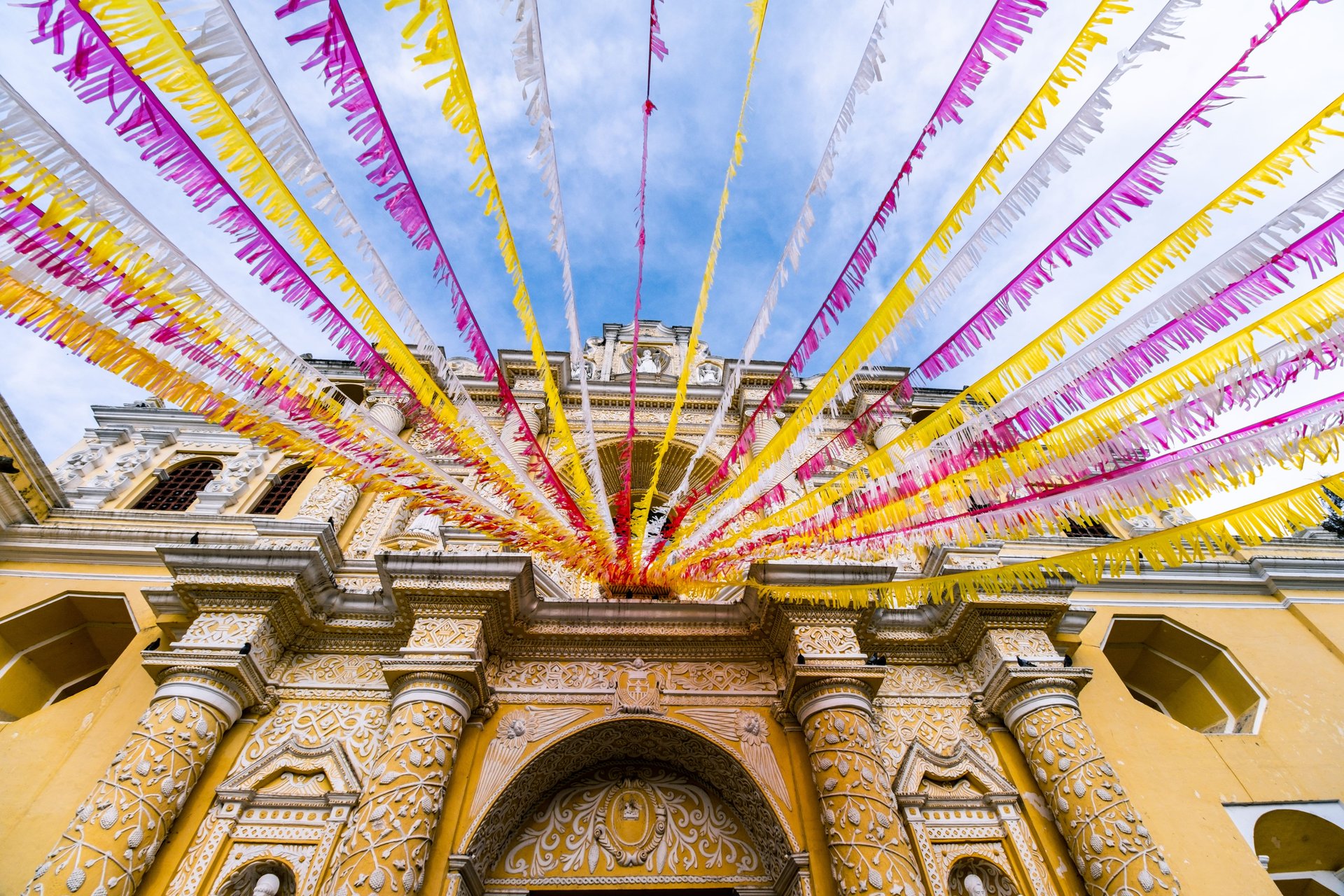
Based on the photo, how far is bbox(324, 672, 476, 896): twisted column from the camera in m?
4.85

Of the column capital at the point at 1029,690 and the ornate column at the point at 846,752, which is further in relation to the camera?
the column capital at the point at 1029,690

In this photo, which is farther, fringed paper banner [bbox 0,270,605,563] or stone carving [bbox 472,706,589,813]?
stone carving [bbox 472,706,589,813]

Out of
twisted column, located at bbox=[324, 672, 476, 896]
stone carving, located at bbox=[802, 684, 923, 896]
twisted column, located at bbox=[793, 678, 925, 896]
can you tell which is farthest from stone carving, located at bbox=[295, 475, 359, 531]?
stone carving, located at bbox=[802, 684, 923, 896]

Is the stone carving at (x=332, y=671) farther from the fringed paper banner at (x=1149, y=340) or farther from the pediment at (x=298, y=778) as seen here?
the fringed paper banner at (x=1149, y=340)

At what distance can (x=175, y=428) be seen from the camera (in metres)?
11.2

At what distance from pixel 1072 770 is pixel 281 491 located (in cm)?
1095

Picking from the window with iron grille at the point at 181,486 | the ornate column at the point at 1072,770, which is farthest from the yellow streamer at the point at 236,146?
the window with iron grille at the point at 181,486

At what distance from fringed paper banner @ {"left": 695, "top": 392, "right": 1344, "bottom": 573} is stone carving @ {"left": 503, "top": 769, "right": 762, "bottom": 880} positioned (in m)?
3.80

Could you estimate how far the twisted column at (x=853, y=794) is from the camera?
500 centimetres

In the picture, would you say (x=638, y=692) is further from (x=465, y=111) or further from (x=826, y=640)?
(x=465, y=111)

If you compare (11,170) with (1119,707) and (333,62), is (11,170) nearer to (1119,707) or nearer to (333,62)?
(333,62)

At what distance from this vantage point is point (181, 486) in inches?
→ 406

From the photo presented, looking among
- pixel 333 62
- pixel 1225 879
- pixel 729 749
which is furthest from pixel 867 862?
pixel 333 62

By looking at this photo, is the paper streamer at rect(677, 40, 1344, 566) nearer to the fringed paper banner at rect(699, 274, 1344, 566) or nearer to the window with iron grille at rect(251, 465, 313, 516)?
the fringed paper banner at rect(699, 274, 1344, 566)
